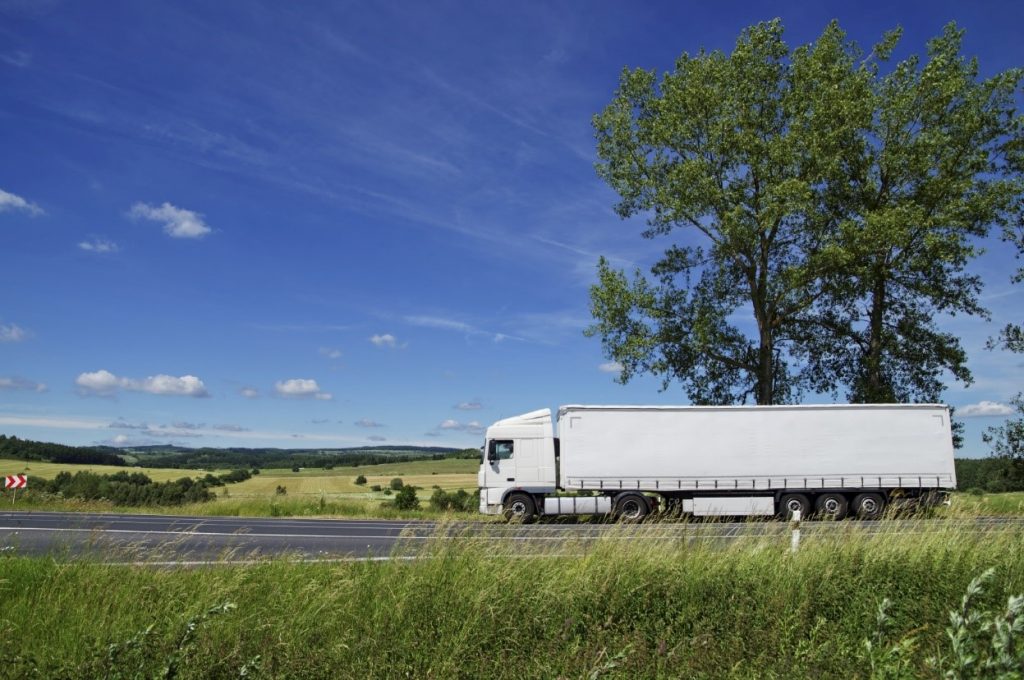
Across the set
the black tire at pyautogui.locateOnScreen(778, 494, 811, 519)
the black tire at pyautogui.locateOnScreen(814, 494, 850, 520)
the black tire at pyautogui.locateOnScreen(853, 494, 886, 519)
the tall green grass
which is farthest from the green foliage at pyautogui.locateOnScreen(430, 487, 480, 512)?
the tall green grass

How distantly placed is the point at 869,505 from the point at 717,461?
17.3 ft

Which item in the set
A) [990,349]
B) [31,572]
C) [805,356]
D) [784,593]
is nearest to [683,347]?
[805,356]

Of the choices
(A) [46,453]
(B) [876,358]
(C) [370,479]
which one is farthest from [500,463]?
(A) [46,453]

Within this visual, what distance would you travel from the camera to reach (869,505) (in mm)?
24000

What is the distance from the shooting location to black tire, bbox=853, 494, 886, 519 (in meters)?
23.9

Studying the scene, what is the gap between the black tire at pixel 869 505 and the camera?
23891mm

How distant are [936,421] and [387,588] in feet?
74.8

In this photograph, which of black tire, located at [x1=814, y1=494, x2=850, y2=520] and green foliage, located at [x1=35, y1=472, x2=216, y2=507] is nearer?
black tire, located at [x1=814, y1=494, x2=850, y2=520]

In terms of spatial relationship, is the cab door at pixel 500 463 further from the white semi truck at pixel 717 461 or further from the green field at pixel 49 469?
the green field at pixel 49 469

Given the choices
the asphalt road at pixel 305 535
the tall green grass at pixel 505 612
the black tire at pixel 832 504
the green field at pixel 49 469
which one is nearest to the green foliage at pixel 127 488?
the green field at pixel 49 469

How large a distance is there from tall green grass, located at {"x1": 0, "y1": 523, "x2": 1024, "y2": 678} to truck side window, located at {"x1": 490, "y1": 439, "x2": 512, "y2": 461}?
14.9m

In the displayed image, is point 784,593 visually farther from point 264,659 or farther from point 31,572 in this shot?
point 31,572

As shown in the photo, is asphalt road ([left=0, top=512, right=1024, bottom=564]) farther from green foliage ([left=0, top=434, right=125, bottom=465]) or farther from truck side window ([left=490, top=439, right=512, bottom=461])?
green foliage ([left=0, top=434, right=125, bottom=465])

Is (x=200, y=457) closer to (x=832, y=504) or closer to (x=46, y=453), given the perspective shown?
(x=46, y=453)
